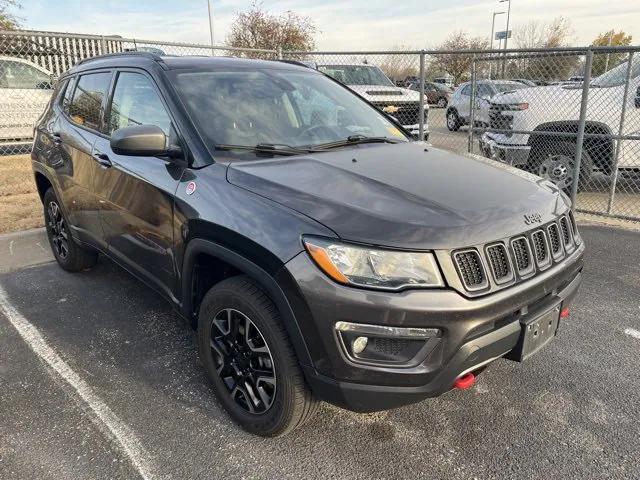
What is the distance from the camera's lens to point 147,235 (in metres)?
3.05

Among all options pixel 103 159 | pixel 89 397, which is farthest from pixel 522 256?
pixel 103 159

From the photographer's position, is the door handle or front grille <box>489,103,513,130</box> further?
front grille <box>489,103,513,130</box>

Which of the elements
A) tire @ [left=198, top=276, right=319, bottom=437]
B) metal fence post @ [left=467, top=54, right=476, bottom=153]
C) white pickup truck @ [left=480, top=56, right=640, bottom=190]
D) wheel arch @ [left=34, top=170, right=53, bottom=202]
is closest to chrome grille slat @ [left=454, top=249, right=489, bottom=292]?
tire @ [left=198, top=276, right=319, bottom=437]

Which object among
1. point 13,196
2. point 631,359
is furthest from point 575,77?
point 13,196

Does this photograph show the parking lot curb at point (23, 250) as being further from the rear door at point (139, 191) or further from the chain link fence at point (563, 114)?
the chain link fence at point (563, 114)

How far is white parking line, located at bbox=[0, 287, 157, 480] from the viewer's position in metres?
2.39

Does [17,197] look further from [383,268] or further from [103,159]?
[383,268]

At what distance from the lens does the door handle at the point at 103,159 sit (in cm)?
340

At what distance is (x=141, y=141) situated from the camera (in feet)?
8.52

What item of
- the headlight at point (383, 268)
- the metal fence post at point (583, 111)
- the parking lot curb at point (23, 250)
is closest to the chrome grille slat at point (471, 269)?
the headlight at point (383, 268)

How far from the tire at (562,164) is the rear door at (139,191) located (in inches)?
214

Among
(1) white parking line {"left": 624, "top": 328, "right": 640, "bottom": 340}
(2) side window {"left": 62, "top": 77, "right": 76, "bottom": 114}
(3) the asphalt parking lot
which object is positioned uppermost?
(2) side window {"left": 62, "top": 77, "right": 76, "bottom": 114}

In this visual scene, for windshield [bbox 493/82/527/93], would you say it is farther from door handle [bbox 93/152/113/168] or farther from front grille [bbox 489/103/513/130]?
door handle [bbox 93/152/113/168]

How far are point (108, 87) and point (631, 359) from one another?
3.93m
